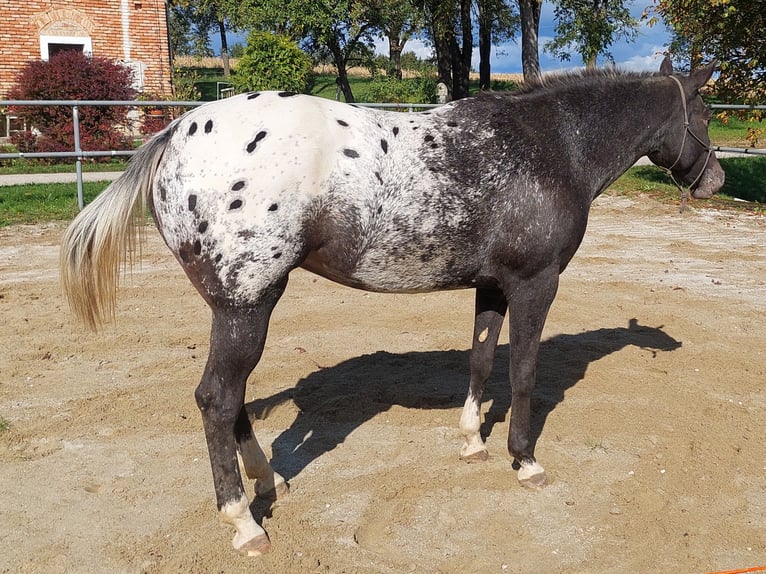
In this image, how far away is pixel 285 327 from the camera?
634 cm

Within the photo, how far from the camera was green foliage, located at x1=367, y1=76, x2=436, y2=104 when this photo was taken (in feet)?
86.4

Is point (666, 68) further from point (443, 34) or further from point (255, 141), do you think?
point (443, 34)

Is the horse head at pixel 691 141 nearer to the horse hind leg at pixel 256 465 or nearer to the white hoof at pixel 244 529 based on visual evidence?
the horse hind leg at pixel 256 465

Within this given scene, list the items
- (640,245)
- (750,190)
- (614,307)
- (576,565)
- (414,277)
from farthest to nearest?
(750,190) → (640,245) → (614,307) → (414,277) → (576,565)

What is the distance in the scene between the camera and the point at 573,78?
13.3 ft

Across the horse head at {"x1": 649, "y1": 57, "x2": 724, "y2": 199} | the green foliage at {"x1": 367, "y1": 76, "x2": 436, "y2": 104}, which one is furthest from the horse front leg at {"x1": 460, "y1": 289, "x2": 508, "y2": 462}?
the green foliage at {"x1": 367, "y1": 76, "x2": 436, "y2": 104}

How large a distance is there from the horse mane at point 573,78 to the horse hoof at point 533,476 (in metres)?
2.09

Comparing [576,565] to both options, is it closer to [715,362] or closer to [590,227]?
[715,362]

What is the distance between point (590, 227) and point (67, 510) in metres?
8.95

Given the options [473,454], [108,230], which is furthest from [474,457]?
[108,230]

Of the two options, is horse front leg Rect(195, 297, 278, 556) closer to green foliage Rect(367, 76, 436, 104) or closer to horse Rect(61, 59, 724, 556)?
horse Rect(61, 59, 724, 556)

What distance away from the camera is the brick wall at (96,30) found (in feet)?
68.8

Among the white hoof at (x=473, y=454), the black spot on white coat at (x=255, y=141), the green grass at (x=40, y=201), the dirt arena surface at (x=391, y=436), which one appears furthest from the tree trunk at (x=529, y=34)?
the black spot on white coat at (x=255, y=141)

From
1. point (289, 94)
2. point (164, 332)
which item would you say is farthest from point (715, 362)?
point (164, 332)
